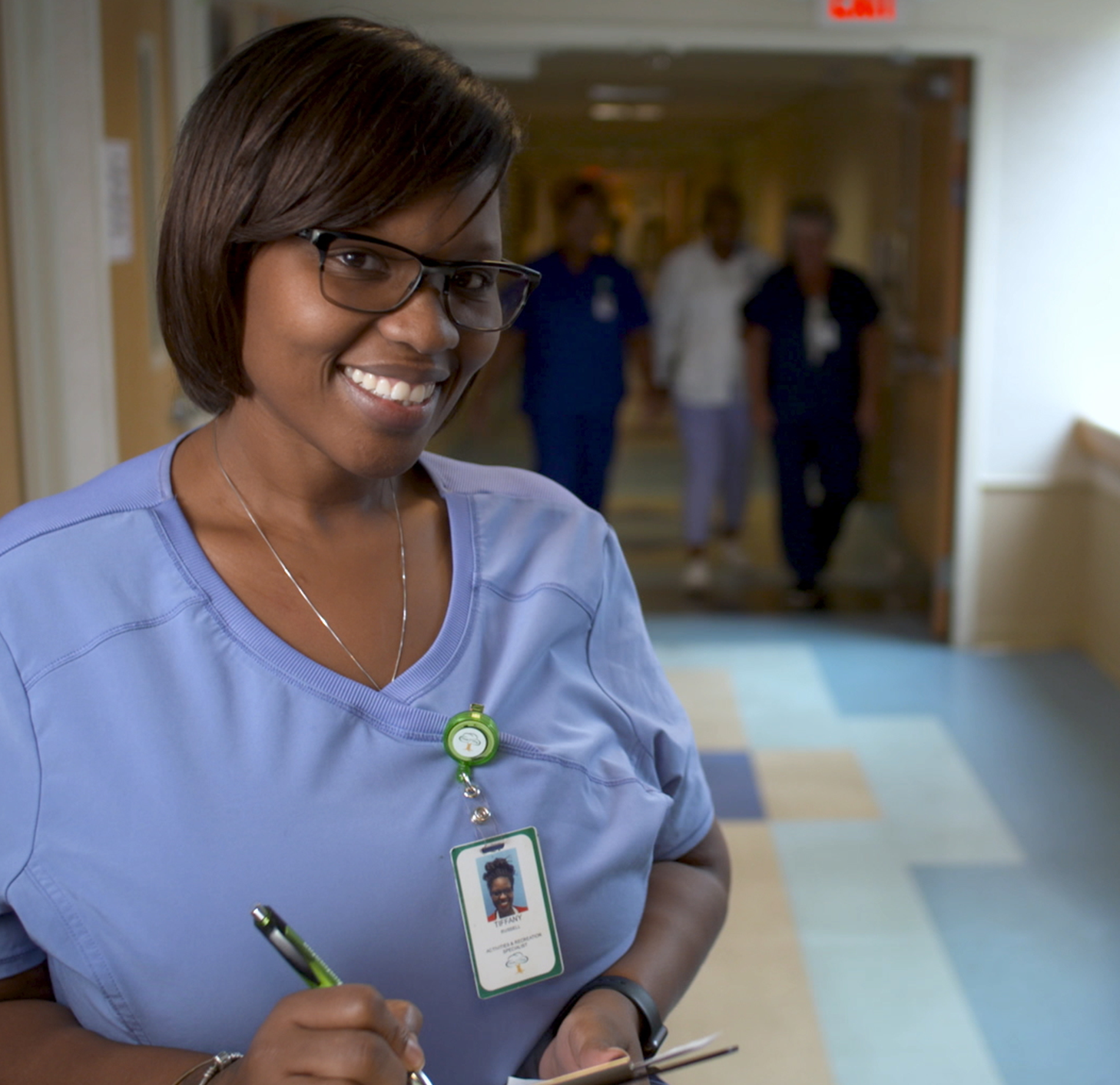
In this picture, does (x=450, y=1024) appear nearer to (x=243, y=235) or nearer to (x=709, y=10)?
(x=243, y=235)

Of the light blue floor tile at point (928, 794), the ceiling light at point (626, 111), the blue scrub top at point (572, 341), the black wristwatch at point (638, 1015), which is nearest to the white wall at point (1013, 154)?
the blue scrub top at point (572, 341)

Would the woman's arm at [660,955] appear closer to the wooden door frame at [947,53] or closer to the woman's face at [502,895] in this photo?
the woman's face at [502,895]

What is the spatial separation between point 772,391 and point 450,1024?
490cm

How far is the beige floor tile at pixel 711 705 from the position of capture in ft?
13.2

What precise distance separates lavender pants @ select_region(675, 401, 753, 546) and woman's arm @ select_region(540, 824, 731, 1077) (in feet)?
15.2

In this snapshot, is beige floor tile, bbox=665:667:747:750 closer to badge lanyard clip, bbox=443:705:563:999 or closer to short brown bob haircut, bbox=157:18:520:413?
badge lanyard clip, bbox=443:705:563:999

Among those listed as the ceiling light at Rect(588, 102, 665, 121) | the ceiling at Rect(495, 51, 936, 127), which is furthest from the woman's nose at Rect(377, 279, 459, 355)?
the ceiling light at Rect(588, 102, 665, 121)

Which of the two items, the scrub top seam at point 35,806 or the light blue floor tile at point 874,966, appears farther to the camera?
the light blue floor tile at point 874,966

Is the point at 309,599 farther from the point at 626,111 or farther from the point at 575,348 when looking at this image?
the point at 626,111

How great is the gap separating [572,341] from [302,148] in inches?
178

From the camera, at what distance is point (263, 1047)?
0.77m

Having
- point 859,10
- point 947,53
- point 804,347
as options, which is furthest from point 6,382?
point 804,347

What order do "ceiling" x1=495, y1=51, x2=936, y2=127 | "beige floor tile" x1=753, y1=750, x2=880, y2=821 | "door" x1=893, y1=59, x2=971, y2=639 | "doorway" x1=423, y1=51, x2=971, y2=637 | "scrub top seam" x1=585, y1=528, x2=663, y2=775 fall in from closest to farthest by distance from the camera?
"scrub top seam" x1=585, y1=528, x2=663, y2=775
"beige floor tile" x1=753, y1=750, x2=880, y2=821
"door" x1=893, y1=59, x2=971, y2=639
"doorway" x1=423, y1=51, x2=971, y2=637
"ceiling" x1=495, y1=51, x2=936, y2=127

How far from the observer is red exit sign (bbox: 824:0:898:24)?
449cm
